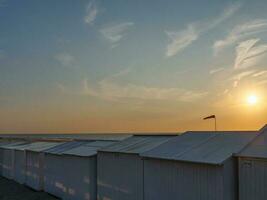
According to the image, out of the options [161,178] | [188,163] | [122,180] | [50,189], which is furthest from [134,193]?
[50,189]

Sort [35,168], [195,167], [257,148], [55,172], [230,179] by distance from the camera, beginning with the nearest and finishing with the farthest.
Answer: [257,148]
[230,179]
[195,167]
[55,172]
[35,168]

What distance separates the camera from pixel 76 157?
64.6 feet

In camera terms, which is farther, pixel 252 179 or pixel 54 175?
pixel 54 175

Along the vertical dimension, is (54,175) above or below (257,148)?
below

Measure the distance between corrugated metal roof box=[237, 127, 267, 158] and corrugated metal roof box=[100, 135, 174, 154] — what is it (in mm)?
5142

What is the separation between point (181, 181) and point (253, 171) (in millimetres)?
2823

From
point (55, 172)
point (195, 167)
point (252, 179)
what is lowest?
point (55, 172)

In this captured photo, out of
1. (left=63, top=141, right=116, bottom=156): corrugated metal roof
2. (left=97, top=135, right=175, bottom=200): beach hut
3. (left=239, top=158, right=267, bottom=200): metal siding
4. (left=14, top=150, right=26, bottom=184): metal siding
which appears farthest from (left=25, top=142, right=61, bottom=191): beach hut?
(left=239, top=158, right=267, bottom=200): metal siding

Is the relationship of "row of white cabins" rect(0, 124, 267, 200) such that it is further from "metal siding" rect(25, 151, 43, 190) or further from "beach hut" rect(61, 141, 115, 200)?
"metal siding" rect(25, 151, 43, 190)

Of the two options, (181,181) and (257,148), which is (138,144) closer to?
(181,181)

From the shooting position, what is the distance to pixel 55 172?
73.8ft

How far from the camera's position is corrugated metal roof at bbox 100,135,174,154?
1580cm

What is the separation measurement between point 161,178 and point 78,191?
284 inches

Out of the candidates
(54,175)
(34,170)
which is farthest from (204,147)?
(34,170)
